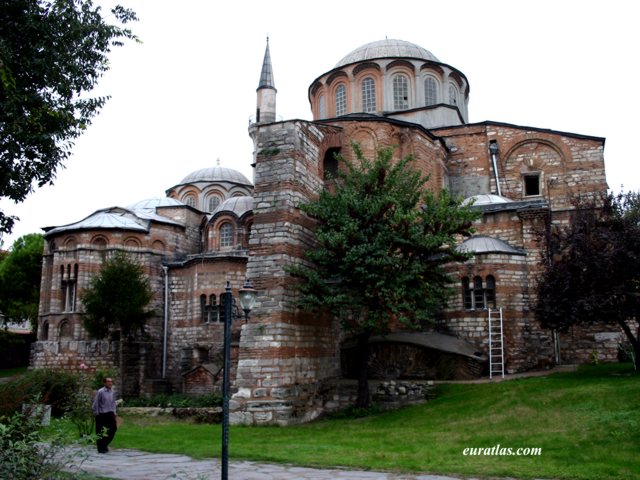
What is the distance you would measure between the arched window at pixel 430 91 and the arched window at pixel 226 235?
11126 mm

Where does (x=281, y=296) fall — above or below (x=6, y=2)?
below

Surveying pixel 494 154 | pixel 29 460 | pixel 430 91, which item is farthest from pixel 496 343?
pixel 29 460

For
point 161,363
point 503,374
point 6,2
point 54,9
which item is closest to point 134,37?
point 54,9

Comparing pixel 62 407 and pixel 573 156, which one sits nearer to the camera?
pixel 62 407

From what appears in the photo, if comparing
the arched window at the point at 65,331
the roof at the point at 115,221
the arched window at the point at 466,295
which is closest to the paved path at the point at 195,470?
the arched window at the point at 466,295

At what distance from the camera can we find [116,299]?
25.9 m

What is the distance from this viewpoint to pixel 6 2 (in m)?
9.11

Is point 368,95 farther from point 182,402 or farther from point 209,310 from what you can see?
point 182,402

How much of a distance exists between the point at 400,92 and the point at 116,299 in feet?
50.1

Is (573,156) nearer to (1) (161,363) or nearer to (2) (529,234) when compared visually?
(2) (529,234)

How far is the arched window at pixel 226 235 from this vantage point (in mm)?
30531

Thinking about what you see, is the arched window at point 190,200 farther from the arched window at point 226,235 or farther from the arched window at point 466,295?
the arched window at point 466,295

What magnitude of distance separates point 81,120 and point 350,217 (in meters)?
7.08

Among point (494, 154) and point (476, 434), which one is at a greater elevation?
point (494, 154)
